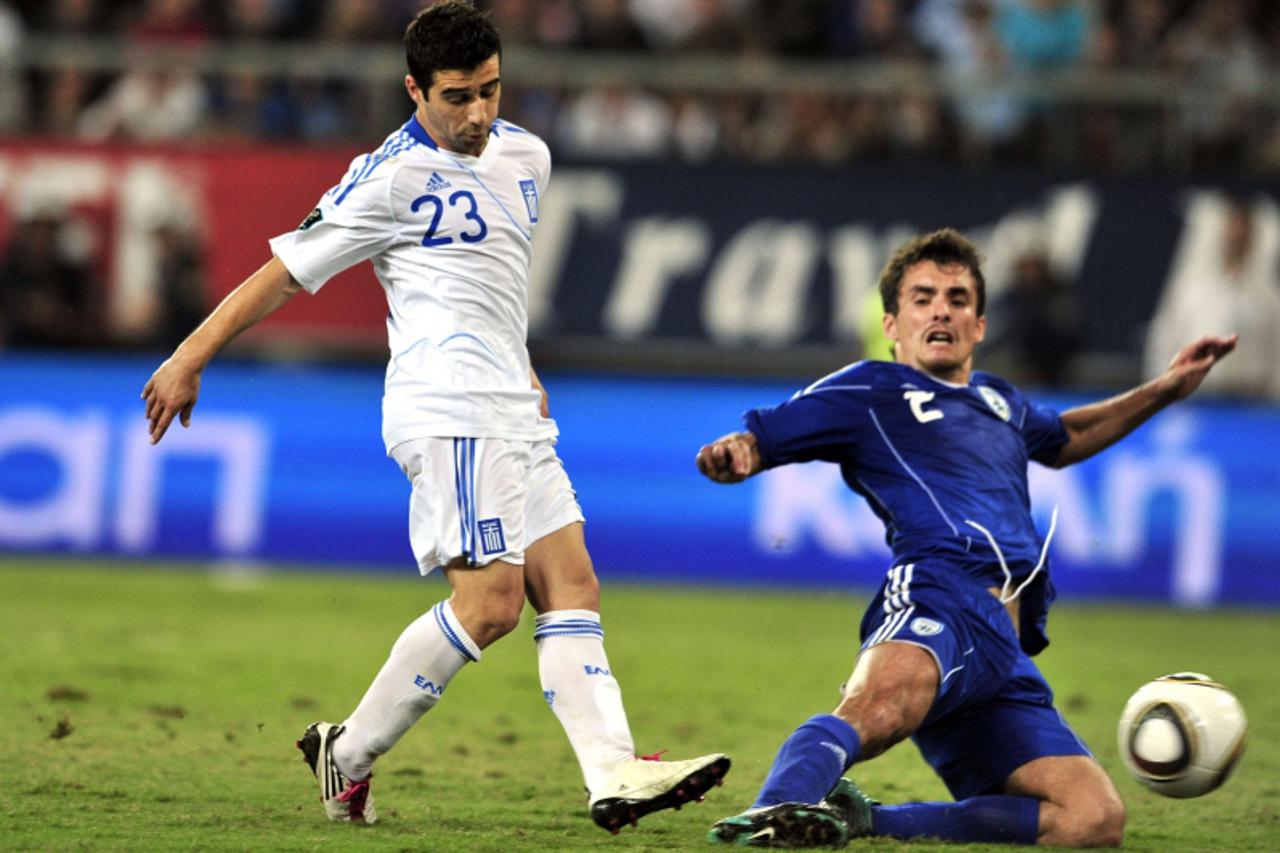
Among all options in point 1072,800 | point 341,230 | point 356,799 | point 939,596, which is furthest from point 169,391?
point 1072,800

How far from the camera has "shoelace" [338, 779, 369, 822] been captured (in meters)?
5.62

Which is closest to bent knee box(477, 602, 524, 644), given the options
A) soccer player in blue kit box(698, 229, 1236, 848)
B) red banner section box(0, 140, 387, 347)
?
soccer player in blue kit box(698, 229, 1236, 848)

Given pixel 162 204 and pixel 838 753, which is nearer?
pixel 838 753

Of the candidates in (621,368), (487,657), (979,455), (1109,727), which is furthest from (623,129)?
(979,455)

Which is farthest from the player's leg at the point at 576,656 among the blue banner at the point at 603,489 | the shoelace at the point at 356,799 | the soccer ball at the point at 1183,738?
the blue banner at the point at 603,489

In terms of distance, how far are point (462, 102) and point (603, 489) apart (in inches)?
324

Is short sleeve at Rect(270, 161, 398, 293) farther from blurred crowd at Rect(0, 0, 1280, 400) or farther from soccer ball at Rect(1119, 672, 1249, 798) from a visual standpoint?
blurred crowd at Rect(0, 0, 1280, 400)

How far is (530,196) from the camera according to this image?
5691mm

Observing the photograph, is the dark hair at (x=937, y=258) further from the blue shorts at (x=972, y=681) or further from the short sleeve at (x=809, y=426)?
the blue shorts at (x=972, y=681)

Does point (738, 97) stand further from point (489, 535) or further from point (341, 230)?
point (489, 535)

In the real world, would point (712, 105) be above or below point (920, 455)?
above

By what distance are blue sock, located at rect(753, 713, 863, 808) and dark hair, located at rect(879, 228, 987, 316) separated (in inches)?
57.6

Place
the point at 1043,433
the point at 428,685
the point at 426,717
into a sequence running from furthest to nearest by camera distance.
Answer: the point at 426,717, the point at 1043,433, the point at 428,685

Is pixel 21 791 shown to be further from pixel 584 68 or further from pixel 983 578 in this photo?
pixel 584 68
